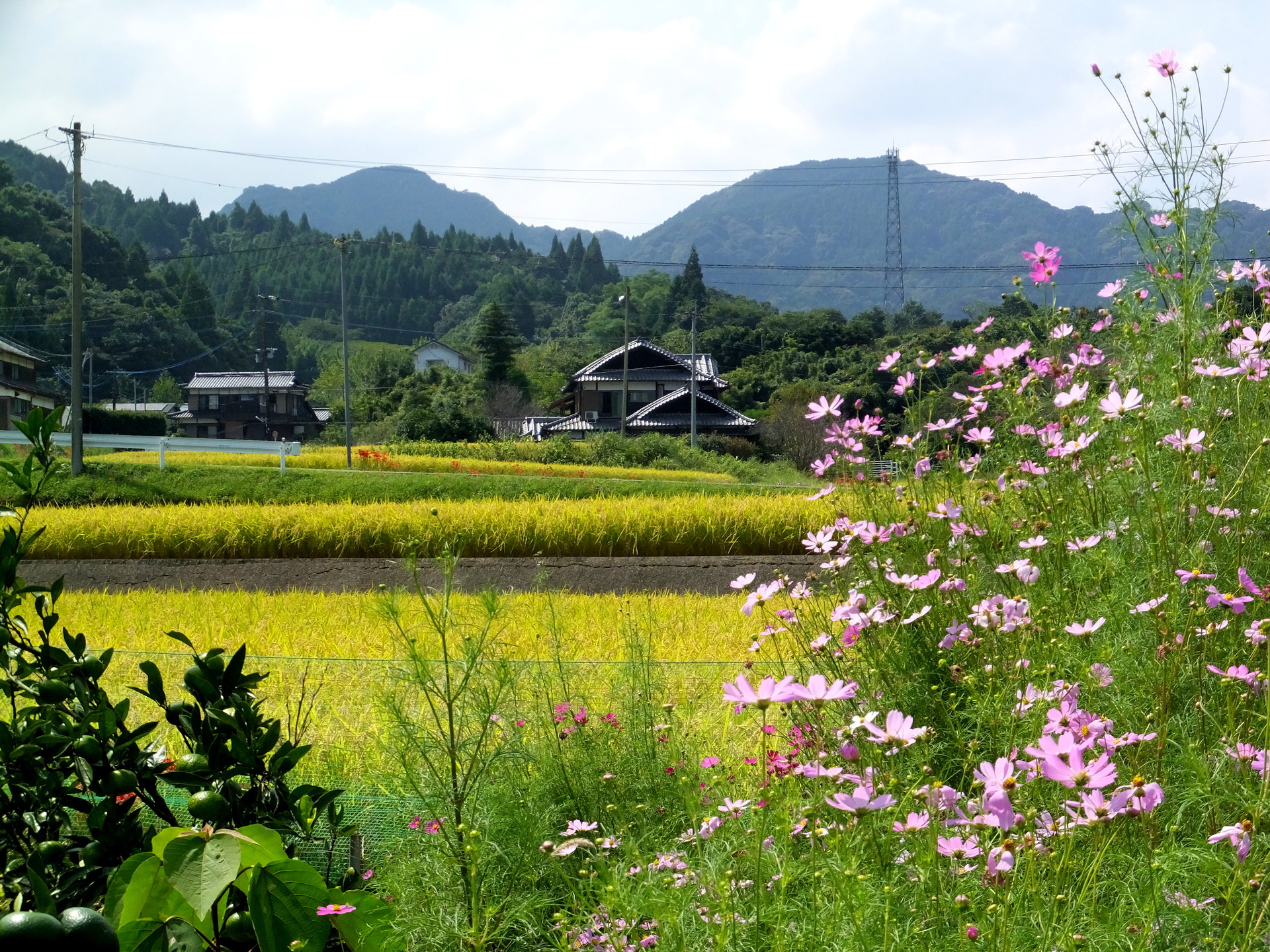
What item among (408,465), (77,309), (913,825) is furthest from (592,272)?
(913,825)

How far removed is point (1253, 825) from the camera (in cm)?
121

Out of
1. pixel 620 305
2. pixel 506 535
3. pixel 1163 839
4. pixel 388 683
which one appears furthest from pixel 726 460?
pixel 620 305

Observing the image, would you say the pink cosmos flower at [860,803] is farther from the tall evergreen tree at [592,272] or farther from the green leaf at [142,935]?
the tall evergreen tree at [592,272]

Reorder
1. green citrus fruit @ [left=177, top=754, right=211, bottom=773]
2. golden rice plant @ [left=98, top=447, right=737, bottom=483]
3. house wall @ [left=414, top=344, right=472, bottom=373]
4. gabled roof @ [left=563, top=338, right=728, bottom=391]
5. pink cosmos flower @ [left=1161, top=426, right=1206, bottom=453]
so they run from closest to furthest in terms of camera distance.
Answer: green citrus fruit @ [left=177, top=754, right=211, bottom=773], pink cosmos flower @ [left=1161, top=426, right=1206, bottom=453], golden rice plant @ [left=98, top=447, right=737, bottom=483], gabled roof @ [left=563, top=338, right=728, bottom=391], house wall @ [left=414, top=344, right=472, bottom=373]

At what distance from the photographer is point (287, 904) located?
934 mm

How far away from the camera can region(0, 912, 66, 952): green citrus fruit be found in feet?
2.42

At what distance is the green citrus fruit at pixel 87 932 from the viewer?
30.9 inches

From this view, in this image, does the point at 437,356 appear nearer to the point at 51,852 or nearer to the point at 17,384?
the point at 17,384

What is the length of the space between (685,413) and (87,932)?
107ft

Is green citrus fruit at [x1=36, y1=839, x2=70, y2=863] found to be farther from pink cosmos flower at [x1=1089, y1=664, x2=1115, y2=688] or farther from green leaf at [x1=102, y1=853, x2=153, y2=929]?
pink cosmos flower at [x1=1089, y1=664, x2=1115, y2=688]

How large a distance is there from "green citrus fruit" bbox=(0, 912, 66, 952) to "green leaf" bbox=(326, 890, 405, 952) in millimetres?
318

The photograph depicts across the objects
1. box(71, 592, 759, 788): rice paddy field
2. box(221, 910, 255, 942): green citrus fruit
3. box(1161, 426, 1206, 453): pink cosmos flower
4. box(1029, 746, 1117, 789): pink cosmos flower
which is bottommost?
box(71, 592, 759, 788): rice paddy field

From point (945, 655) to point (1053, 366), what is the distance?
3.16 ft

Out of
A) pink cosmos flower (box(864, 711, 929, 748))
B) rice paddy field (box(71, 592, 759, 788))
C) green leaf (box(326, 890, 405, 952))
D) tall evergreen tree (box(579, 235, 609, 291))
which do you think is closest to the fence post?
rice paddy field (box(71, 592, 759, 788))
